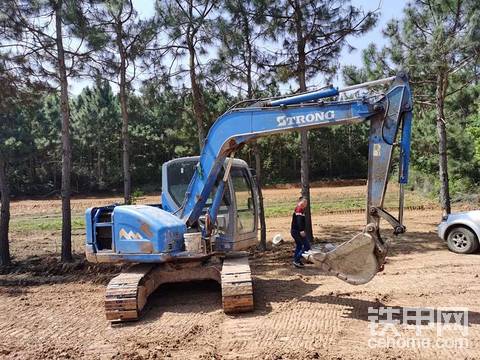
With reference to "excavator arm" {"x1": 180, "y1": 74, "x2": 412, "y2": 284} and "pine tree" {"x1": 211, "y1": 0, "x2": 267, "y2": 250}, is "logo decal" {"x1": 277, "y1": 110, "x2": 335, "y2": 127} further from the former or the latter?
"pine tree" {"x1": 211, "y1": 0, "x2": 267, "y2": 250}

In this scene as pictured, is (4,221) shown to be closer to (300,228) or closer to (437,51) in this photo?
(300,228)

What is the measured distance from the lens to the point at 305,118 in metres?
7.64

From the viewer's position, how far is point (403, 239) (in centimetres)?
1450

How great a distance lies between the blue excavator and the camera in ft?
23.2

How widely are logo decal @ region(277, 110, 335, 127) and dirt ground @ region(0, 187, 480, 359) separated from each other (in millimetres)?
2823

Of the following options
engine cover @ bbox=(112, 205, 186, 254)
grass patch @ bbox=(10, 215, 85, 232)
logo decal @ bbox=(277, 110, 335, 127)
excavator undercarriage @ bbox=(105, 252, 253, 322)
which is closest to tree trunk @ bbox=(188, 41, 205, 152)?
engine cover @ bbox=(112, 205, 186, 254)

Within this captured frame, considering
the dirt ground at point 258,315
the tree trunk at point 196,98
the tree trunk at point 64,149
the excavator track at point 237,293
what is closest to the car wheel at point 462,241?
the dirt ground at point 258,315

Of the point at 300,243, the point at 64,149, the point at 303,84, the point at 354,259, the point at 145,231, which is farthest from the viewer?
the point at 303,84

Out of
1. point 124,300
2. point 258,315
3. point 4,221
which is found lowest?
point 258,315

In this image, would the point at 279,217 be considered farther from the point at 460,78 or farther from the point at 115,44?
the point at 115,44

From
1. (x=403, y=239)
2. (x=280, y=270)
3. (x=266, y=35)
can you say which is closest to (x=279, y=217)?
(x=403, y=239)

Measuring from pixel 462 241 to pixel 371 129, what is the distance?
5.93 meters

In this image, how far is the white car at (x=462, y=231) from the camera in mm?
11516

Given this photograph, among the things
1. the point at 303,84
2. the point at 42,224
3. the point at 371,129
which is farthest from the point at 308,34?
the point at 42,224
